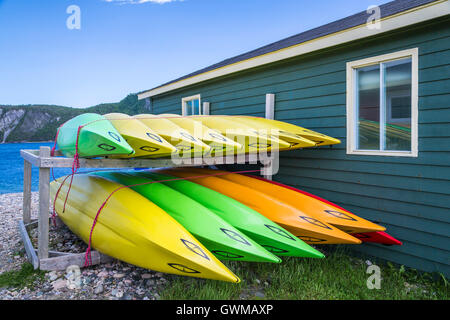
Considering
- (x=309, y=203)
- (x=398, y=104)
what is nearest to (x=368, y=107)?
(x=398, y=104)

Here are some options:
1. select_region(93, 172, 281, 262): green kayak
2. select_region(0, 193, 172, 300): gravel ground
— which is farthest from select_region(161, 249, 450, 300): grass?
select_region(93, 172, 281, 262): green kayak

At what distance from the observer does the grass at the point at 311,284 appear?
2895 millimetres

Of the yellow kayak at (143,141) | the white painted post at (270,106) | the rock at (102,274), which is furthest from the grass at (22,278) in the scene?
the white painted post at (270,106)

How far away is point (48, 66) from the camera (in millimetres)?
50344

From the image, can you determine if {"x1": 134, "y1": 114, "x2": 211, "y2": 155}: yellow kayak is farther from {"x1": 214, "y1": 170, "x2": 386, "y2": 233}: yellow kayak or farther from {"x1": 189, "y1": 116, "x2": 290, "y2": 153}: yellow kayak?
{"x1": 214, "y1": 170, "x2": 386, "y2": 233}: yellow kayak

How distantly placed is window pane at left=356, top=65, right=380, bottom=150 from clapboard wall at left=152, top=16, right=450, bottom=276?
0.20m

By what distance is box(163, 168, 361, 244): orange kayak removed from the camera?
10.1 ft

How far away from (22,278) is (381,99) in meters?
4.79

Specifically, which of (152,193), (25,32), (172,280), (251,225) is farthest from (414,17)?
(25,32)

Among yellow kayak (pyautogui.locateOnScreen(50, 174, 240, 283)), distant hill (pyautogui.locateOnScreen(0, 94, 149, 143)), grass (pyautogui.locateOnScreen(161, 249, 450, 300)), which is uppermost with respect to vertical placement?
distant hill (pyautogui.locateOnScreen(0, 94, 149, 143))

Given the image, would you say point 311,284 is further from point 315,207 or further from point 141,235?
point 141,235

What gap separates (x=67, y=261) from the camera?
3205 mm

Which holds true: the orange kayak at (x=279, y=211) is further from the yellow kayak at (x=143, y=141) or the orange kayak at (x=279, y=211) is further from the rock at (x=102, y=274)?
the rock at (x=102, y=274)

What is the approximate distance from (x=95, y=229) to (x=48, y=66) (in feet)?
192
